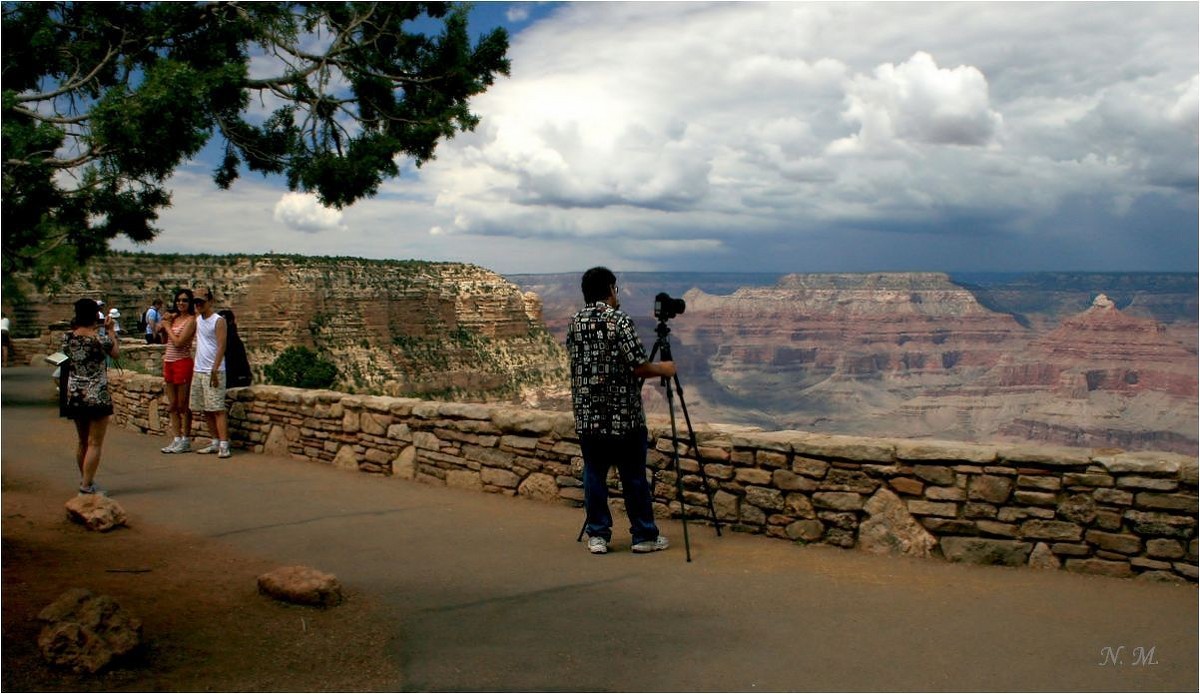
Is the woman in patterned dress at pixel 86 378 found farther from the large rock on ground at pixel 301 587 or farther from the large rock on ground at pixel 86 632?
the large rock on ground at pixel 86 632

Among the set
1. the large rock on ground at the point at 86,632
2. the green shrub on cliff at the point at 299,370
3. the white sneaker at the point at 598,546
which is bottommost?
the green shrub on cliff at the point at 299,370

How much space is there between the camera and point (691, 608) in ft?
15.5

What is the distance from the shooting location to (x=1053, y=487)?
17.5 feet

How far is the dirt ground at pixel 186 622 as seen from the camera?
3.62 metres

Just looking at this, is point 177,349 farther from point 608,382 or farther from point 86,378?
point 608,382

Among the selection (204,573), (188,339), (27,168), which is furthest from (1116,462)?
(188,339)

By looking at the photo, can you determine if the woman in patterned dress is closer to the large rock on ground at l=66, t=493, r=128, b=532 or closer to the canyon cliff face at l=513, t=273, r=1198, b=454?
the large rock on ground at l=66, t=493, r=128, b=532

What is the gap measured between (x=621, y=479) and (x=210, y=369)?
5.66 meters

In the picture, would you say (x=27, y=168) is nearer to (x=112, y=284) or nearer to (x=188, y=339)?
(x=188, y=339)

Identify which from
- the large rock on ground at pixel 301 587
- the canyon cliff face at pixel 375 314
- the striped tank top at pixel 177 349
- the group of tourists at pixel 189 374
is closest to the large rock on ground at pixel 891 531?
the large rock on ground at pixel 301 587

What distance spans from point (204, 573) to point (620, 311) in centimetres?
287

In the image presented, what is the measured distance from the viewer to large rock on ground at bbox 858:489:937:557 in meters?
5.68

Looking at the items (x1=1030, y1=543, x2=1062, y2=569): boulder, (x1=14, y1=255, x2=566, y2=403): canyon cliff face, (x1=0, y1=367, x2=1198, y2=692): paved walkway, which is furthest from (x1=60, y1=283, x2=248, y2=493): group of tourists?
(x1=14, y1=255, x2=566, y2=403): canyon cliff face

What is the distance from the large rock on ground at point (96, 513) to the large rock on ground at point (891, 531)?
16.9 feet
